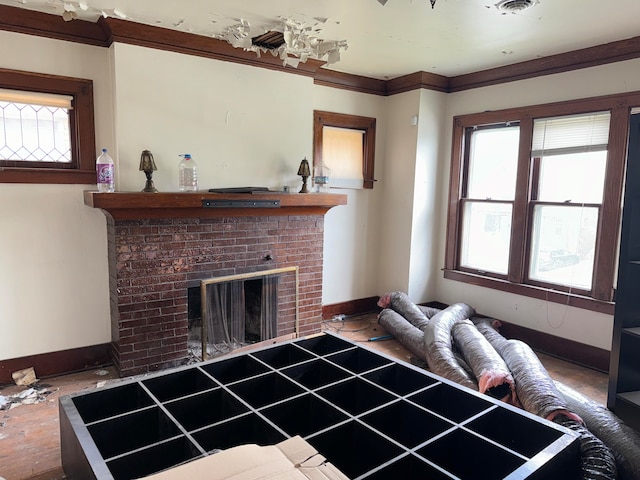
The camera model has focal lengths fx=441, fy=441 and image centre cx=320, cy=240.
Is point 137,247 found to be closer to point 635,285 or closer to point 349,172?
point 349,172

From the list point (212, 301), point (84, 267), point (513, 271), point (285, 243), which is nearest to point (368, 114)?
point (285, 243)

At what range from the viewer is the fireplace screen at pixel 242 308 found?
3.50m

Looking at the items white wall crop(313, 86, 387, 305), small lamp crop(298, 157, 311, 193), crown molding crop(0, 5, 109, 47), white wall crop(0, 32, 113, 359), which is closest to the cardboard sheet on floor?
white wall crop(0, 32, 113, 359)

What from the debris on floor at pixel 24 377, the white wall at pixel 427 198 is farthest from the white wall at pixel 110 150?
the white wall at pixel 427 198

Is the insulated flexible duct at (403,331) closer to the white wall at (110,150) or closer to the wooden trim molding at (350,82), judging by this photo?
the white wall at (110,150)

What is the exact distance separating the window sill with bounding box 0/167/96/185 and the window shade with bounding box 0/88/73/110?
45 centimetres

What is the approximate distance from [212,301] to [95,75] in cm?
187

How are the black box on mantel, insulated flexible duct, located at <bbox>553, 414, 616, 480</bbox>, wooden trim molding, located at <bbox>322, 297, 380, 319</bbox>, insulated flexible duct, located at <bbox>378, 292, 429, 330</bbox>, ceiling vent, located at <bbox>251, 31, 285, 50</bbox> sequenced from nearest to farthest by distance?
the black box on mantel → insulated flexible duct, located at <bbox>553, 414, 616, 480</bbox> → ceiling vent, located at <bbox>251, 31, 285, 50</bbox> → insulated flexible duct, located at <bbox>378, 292, 429, 330</bbox> → wooden trim molding, located at <bbox>322, 297, 380, 319</bbox>

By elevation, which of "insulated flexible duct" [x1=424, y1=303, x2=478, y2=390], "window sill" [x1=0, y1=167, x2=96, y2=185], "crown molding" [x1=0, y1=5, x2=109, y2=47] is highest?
"crown molding" [x1=0, y1=5, x2=109, y2=47]

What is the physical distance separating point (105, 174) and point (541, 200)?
11.6 ft

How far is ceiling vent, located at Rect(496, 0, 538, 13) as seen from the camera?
2.58 meters

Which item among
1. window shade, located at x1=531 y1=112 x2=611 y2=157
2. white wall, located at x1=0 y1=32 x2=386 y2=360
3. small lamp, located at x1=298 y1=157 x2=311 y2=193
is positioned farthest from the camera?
small lamp, located at x1=298 y1=157 x2=311 y2=193

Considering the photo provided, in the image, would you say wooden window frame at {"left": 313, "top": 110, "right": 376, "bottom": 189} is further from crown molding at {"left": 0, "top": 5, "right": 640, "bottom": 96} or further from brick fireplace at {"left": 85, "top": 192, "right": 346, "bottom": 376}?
brick fireplace at {"left": 85, "top": 192, "right": 346, "bottom": 376}

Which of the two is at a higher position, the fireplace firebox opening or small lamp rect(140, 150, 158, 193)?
small lamp rect(140, 150, 158, 193)
